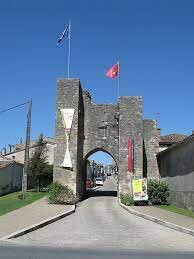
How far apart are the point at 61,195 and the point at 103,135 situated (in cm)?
976

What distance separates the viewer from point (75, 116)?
35.6 metres

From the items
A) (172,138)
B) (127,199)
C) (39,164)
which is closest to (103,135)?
(39,164)

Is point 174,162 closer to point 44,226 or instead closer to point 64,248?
point 44,226

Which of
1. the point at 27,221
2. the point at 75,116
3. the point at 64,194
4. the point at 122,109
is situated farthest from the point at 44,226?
the point at 122,109

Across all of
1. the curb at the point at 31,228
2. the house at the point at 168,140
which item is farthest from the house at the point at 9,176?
the curb at the point at 31,228

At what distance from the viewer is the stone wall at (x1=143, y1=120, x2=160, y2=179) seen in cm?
3919

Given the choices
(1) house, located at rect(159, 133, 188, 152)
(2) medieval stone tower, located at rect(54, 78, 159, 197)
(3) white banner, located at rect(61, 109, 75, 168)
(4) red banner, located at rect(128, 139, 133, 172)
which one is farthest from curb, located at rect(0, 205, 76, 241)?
(1) house, located at rect(159, 133, 188, 152)

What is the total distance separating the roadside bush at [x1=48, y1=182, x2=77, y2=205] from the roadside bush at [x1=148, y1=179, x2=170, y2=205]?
5.44m

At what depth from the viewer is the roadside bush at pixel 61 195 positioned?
30.3 metres

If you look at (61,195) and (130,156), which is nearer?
(61,195)

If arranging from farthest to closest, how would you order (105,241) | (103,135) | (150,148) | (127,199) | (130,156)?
(150,148)
(103,135)
(130,156)
(127,199)
(105,241)

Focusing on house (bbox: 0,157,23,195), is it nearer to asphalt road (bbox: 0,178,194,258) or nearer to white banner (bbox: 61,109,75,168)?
white banner (bbox: 61,109,75,168)

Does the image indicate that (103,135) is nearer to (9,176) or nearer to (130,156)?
(130,156)

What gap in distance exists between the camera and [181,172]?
28938 millimetres
